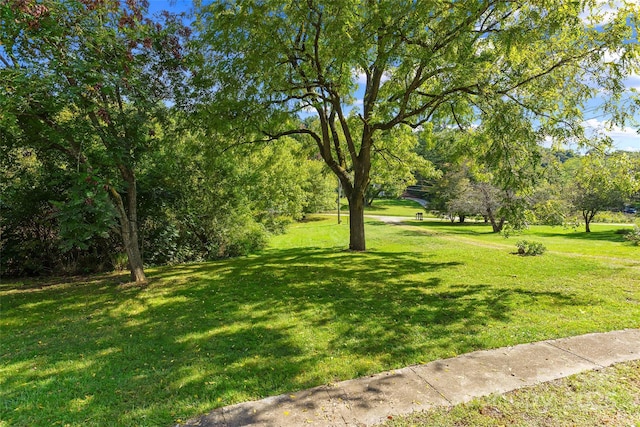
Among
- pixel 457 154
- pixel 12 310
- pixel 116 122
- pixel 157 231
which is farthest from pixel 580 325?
pixel 157 231

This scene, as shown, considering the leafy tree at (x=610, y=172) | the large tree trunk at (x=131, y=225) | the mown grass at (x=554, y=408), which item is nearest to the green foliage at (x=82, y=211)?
the large tree trunk at (x=131, y=225)

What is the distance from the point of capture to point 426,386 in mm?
3230

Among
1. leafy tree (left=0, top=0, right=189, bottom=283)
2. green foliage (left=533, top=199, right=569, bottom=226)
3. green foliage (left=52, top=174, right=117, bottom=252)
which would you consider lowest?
green foliage (left=533, top=199, right=569, bottom=226)

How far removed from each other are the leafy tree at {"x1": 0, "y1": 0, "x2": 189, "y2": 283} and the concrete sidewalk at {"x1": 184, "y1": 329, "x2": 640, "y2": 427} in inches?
180

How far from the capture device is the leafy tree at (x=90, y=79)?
511 cm

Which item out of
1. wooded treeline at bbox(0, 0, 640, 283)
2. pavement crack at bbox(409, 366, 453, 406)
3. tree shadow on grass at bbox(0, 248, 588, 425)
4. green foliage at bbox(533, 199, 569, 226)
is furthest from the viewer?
green foliage at bbox(533, 199, 569, 226)

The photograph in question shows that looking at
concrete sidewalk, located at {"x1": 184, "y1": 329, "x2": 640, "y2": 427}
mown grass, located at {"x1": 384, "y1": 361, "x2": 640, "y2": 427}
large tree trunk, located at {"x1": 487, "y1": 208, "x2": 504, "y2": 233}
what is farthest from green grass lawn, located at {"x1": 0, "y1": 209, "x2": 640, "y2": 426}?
large tree trunk, located at {"x1": 487, "y1": 208, "x2": 504, "y2": 233}

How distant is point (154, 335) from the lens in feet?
15.5

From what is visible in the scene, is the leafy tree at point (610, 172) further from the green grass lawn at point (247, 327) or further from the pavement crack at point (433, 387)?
the pavement crack at point (433, 387)

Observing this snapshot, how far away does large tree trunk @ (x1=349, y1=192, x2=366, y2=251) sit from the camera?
39.8 ft

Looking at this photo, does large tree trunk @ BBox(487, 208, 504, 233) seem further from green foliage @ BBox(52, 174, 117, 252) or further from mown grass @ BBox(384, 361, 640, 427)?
green foliage @ BBox(52, 174, 117, 252)

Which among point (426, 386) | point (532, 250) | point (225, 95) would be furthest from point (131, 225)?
point (532, 250)

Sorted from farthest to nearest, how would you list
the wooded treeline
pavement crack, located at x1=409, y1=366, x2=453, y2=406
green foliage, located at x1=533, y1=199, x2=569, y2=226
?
green foliage, located at x1=533, y1=199, x2=569, y2=226, the wooded treeline, pavement crack, located at x1=409, y1=366, x2=453, y2=406

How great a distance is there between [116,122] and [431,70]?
7.47m
